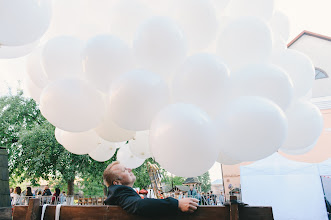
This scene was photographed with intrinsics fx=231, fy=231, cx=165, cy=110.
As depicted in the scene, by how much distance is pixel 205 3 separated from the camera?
1745mm

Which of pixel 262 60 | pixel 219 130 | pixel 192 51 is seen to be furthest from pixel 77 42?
pixel 262 60

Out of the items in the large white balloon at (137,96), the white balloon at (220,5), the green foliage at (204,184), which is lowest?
the green foliage at (204,184)

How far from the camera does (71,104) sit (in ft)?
5.73

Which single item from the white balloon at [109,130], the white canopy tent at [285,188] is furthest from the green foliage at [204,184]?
the white balloon at [109,130]

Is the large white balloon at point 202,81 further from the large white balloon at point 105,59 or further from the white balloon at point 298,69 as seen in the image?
the white balloon at point 298,69

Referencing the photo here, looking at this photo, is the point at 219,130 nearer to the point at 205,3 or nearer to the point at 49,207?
the point at 205,3

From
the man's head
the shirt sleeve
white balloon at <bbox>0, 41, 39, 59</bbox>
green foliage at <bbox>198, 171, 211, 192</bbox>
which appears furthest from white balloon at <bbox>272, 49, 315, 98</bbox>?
green foliage at <bbox>198, 171, 211, 192</bbox>

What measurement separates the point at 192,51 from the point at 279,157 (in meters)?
7.62

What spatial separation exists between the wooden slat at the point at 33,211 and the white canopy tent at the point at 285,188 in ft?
23.6

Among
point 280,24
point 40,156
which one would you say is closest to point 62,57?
point 280,24

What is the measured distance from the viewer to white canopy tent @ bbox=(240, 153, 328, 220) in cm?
712

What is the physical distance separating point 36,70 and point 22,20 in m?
0.84

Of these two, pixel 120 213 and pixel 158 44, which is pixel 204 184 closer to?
pixel 120 213

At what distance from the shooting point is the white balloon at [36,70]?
2.24 m
